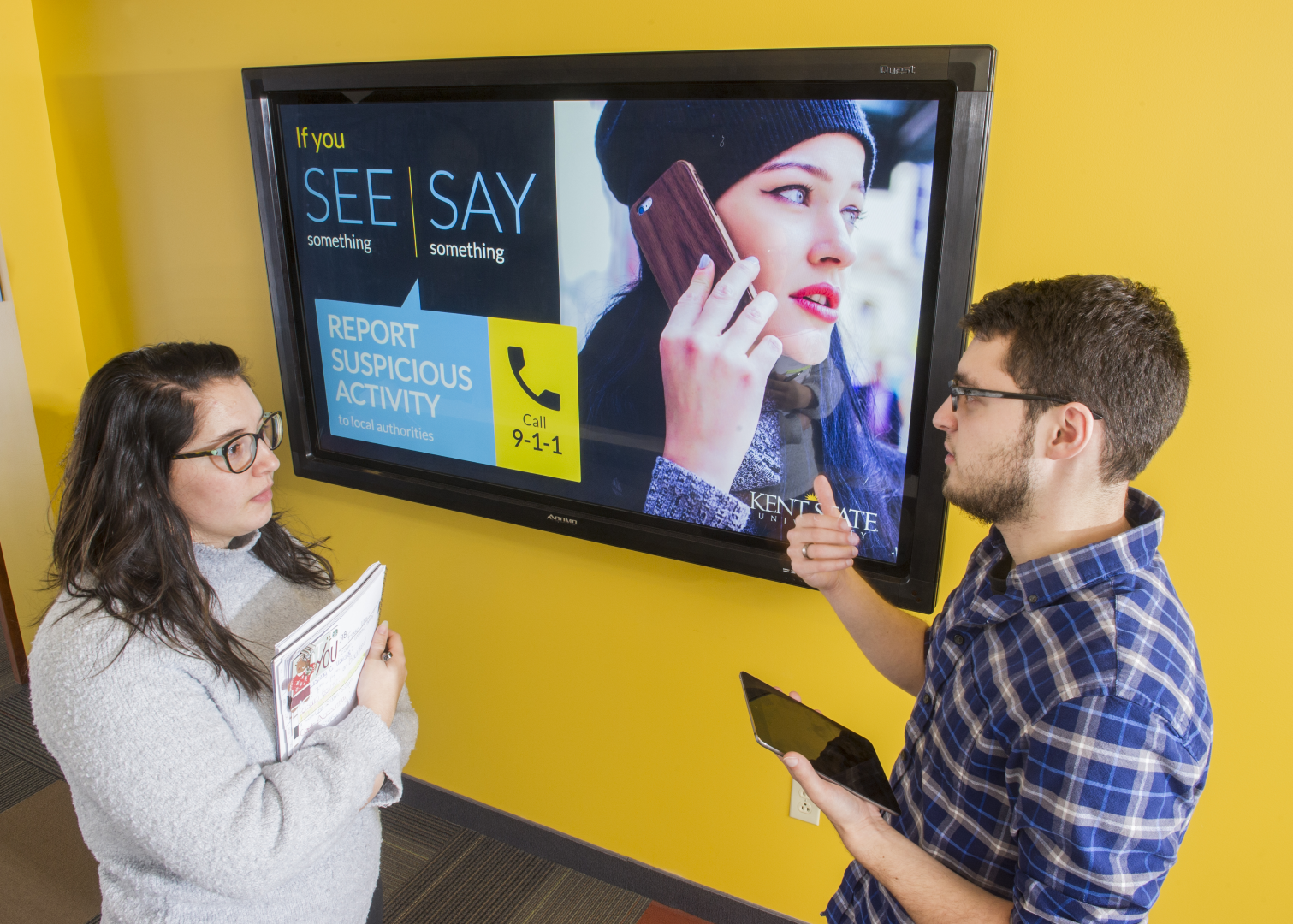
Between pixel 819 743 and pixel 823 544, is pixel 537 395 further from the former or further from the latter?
pixel 819 743

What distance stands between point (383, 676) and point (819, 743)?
719 millimetres

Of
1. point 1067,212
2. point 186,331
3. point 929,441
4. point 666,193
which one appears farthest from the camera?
point 186,331

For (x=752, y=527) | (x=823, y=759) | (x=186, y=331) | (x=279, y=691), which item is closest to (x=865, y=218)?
(x=752, y=527)

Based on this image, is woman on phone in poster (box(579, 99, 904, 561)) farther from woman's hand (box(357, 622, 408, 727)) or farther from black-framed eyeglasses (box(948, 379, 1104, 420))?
woman's hand (box(357, 622, 408, 727))

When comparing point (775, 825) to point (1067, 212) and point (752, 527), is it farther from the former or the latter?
point (1067, 212)

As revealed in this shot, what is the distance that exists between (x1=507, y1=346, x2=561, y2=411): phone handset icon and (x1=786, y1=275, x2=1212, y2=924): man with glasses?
0.92m

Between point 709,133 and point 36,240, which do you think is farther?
point 36,240

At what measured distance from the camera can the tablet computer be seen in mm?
1229

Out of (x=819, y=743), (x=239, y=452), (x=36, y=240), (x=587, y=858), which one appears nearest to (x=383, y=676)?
(x=239, y=452)

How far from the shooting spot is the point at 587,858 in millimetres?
2377

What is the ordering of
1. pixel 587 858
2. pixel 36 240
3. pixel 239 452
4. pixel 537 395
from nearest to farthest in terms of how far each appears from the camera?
1. pixel 239 452
2. pixel 537 395
3. pixel 587 858
4. pixel 36 240

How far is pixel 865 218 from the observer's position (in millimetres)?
1493

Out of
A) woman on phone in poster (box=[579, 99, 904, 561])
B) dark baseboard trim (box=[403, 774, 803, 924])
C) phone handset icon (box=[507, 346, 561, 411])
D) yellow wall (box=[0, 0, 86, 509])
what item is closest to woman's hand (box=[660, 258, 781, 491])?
woman on phone in poster (box=[579, 99, 904, 561])

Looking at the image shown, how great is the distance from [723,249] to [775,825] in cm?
138
